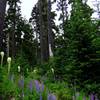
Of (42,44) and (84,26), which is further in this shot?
A: (42,44)

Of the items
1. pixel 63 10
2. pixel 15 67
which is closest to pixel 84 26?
pixel 15 67

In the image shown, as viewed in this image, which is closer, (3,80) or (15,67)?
(3,80)

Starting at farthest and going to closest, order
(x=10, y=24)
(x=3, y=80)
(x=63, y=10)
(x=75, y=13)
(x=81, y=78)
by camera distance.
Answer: (x=63, y=10)
(x=10, y=24)
(x=75, y=13)
(x=81, y=78)
(x=3, y=80)

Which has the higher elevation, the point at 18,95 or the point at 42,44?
the point at 42,44

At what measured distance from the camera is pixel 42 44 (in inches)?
819

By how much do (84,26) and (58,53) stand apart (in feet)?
15.5

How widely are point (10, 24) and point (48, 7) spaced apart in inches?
929

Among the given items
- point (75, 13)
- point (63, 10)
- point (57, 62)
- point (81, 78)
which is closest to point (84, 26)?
point (75, 13)

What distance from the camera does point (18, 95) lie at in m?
5.08

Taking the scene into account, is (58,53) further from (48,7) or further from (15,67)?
(48,7)

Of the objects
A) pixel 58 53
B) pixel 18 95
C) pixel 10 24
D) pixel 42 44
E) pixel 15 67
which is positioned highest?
pixel 10 24

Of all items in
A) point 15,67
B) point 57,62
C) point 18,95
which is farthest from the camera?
point 57,62

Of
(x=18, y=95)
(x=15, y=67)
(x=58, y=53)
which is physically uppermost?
(x=58, y=53)

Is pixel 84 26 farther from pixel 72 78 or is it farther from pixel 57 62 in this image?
pixel 57 62
